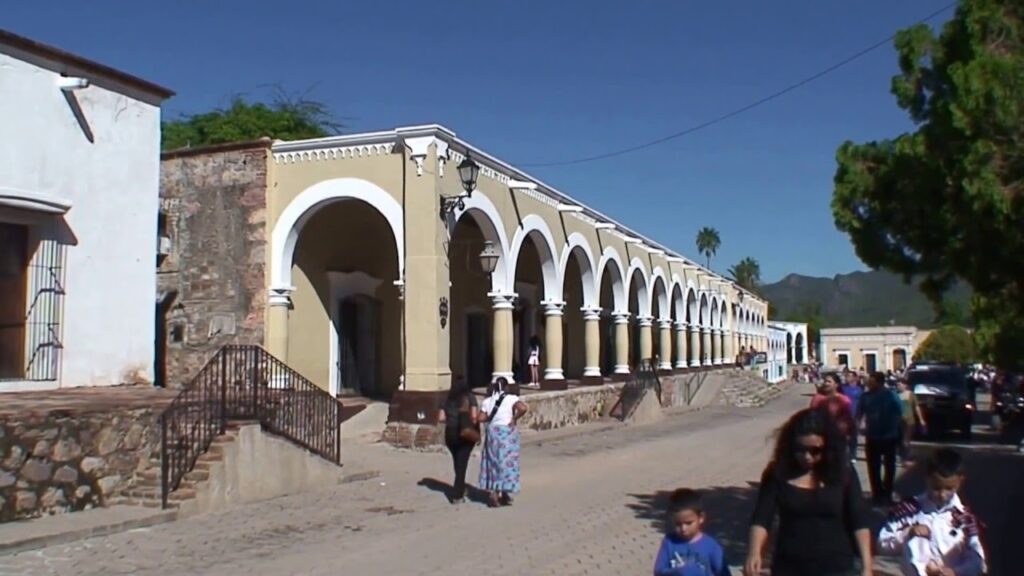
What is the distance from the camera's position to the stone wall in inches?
752

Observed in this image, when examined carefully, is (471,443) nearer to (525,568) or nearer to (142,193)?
(525,568)

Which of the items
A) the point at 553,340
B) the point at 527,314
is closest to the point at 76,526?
the point at 553,340

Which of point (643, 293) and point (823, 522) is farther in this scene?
point (643, 293)

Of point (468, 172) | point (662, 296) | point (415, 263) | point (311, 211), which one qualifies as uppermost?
point (468, 172)

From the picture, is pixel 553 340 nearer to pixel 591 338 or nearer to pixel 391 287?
pixel 591 338

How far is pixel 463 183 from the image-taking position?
18344mm

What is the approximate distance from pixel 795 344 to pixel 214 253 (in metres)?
82.0

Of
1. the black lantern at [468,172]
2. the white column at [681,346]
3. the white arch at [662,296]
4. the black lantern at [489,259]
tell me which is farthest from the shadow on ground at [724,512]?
the white column at [681,346]

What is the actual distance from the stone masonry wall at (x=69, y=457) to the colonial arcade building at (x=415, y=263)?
4461 millimetres

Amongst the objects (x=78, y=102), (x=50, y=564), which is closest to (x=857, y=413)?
(x=50, y=564)

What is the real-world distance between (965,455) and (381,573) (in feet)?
46.9

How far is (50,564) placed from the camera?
8.51 metres

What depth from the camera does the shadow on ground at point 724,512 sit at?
9.84 meters

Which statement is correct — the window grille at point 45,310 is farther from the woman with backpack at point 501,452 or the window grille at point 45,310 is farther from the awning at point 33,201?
the woman with backpack at point 501,452
